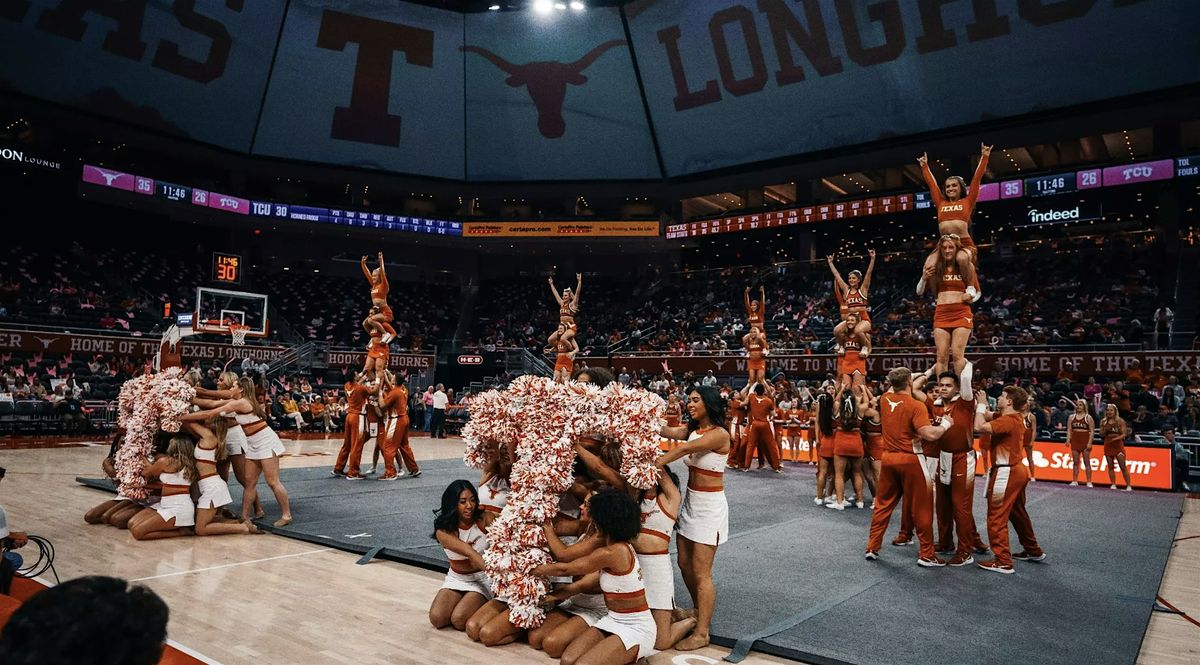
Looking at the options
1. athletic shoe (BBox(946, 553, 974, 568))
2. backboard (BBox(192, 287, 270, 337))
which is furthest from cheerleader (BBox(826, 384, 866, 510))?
backboard (BBox(192, 287, 270, 337))

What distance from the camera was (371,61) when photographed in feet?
91.5

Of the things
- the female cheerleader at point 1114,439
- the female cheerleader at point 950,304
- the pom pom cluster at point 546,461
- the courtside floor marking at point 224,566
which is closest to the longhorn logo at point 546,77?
the female cheerleader at point 1114,439

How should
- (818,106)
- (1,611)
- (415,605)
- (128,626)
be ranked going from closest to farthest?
(128,626)
(1,611)
(415,605)
(818,106)

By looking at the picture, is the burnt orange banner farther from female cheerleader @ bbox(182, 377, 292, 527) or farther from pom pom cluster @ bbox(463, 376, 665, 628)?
pom pom cluster @ bbox(463, 376, 665, 628)

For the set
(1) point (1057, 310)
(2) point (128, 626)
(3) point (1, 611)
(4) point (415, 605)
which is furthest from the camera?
(1) point (1057, 310)

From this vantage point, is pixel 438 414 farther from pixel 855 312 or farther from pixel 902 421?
pixel 902 421

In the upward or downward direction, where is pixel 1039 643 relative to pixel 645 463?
downward

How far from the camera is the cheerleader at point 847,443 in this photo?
30.0 feet

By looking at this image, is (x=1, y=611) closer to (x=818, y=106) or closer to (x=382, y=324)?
(x=382, y=324)

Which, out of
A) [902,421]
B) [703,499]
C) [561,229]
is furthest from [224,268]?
[703,499]

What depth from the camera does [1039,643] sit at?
4480 mm

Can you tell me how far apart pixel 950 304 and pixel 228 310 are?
74.0ft

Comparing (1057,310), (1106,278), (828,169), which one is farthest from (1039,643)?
(828,169)

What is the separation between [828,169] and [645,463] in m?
26.6
